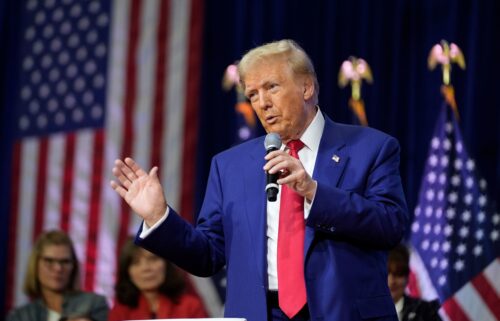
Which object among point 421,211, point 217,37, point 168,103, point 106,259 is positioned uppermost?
point 217,37

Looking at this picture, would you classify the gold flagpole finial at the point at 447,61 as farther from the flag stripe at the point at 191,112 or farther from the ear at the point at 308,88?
the ear at the point at 308,88

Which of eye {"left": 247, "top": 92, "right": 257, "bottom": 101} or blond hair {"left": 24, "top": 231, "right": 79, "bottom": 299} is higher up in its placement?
eye {"left": 247, "top": 92, "right": 257, "bottom": 101}

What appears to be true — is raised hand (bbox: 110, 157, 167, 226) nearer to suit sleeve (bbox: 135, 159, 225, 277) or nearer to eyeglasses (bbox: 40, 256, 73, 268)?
suit sleeve (bbox: 135, 159, 225, 277)

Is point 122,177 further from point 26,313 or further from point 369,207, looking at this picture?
point 26,313

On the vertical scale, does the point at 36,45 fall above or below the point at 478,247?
above

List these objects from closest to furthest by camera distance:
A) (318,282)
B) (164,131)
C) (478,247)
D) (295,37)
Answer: (318,282)
(478,247)
(295,37)
(164,131)

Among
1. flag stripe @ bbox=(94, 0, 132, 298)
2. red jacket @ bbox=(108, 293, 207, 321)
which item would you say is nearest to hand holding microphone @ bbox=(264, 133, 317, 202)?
red jacket @ bbox=(108, 293, 207, 321)

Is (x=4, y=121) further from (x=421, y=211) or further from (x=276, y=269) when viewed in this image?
(x=276, y=269)

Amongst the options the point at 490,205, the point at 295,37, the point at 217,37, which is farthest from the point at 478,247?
the point at 217,37

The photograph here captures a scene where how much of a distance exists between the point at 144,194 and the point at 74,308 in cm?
219

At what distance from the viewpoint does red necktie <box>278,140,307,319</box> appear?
2.77 metres

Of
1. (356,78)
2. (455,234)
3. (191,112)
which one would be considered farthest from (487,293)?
(191,112)

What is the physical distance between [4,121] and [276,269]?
4.05m

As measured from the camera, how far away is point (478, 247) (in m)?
5.32
